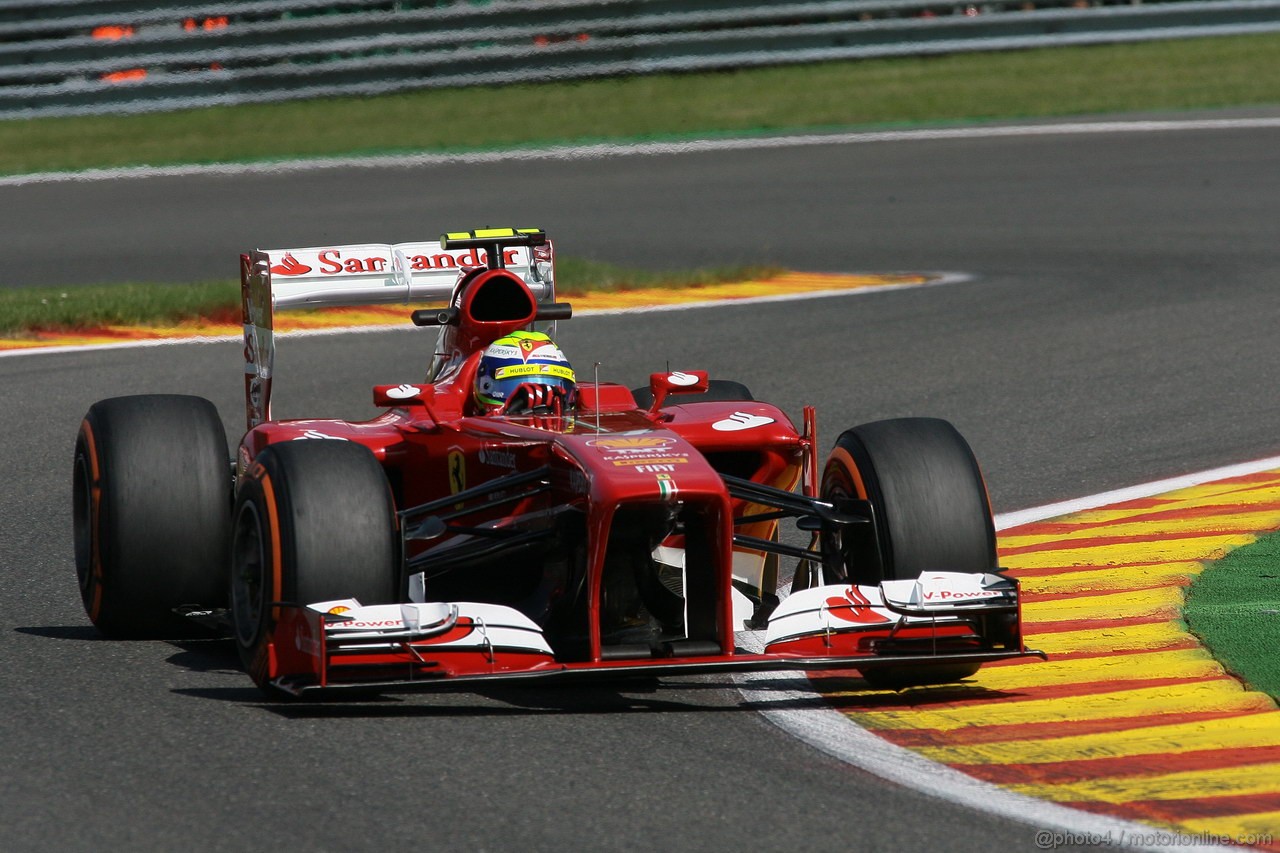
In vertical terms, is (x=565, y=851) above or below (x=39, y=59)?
below

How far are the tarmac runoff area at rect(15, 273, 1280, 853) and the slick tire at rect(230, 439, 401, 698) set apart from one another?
120cm

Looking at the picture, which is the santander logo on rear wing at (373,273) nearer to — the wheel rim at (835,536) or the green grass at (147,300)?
the wheel rim at (835,536)

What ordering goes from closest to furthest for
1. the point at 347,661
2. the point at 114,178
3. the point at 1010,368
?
the point at 347,661
the point at 1010,368
the point at 114,178

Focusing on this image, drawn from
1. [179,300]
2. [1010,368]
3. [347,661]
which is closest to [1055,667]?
[347,661]

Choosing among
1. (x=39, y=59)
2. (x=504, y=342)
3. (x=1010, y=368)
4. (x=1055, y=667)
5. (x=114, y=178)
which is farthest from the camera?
(x=39, y=59)

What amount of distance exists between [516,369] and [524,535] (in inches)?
39.8

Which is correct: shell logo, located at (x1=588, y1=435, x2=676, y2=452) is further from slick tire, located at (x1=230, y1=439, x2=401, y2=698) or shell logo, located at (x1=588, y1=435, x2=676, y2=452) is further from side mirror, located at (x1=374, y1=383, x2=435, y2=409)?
side mirror, located at (x1=374, y1=383, x2=435, y2=409)

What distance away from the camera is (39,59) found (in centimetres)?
2120

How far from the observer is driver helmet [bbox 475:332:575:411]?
21.5ft

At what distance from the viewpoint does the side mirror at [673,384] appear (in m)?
6.48

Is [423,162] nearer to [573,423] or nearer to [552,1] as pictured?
[552,1]

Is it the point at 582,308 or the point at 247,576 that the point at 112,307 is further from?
the point at 247,576

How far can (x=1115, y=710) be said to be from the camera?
17.7 ft

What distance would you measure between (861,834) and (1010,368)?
7041mm
